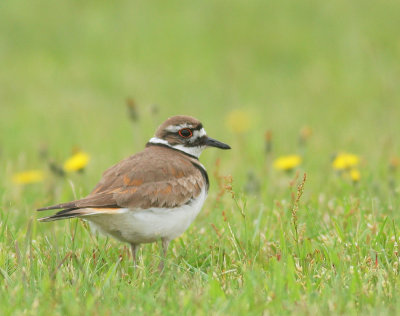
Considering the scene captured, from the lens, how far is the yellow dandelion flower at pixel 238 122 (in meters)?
12.4

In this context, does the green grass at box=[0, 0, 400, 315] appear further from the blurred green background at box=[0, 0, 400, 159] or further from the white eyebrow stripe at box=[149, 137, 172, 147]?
the white eyebrow stripe at box=[149, 137, 172, 147]

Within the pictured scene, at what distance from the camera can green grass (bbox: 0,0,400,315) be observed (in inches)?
A: 174

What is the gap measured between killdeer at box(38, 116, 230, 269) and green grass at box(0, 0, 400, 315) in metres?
0.26

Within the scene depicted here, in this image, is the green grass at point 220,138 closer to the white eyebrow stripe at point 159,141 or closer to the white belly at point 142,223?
the white belly at point 142,223

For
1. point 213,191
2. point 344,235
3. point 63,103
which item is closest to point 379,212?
point 344,235

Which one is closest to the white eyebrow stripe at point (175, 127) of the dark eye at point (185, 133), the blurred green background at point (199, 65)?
the dark eye at point (185, 133)

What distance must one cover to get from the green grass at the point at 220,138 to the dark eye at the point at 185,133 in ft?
2.04

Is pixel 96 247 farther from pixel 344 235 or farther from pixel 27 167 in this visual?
pixel 27 167

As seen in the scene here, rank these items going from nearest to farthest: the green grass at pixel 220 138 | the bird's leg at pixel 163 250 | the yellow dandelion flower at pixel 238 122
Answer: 1. the green grass at pixel 220 138
2. the bird's leg at pixel 163 250
3. the yellow dandelion flower at pixel 238 122

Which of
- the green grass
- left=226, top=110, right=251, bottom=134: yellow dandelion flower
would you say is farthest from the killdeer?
left=226, top=110, right=251, bottom=134: yellow dandelion flower

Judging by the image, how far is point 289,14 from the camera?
17297mm

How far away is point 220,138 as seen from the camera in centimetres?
1216

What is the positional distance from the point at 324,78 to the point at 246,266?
1118 centimetres

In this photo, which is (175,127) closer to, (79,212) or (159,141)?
(159,141)
